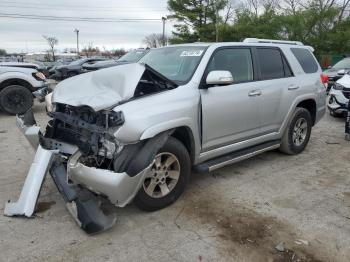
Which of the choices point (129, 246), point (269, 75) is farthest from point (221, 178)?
point (129, 246)

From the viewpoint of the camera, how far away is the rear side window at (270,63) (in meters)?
5.25

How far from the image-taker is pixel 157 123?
3691 mm

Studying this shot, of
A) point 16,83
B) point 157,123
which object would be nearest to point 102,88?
point 157,123

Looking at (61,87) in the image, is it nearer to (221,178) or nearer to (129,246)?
(129,246)

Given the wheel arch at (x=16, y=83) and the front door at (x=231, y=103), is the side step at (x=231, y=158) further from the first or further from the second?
the wheel arch at (x=16, y=83)

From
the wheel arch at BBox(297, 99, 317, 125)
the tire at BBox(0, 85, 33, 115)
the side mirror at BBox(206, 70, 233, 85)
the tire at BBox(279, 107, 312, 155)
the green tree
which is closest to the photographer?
the side mirror at BBox(206, 70, 233, 85)

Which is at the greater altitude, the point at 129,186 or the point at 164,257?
the point at 129,186

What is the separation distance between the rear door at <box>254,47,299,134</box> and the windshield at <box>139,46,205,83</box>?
104 centimetres

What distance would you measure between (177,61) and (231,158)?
1424 millimetres

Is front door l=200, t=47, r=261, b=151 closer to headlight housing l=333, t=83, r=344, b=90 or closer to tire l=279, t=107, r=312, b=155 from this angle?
tire l=279, t=107, r=312, b=155

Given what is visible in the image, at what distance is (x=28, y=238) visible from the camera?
3479 mm

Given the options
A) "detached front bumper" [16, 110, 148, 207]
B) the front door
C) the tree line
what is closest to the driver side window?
the front door

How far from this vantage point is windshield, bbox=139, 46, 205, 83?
4457mm

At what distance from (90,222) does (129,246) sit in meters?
0.44
